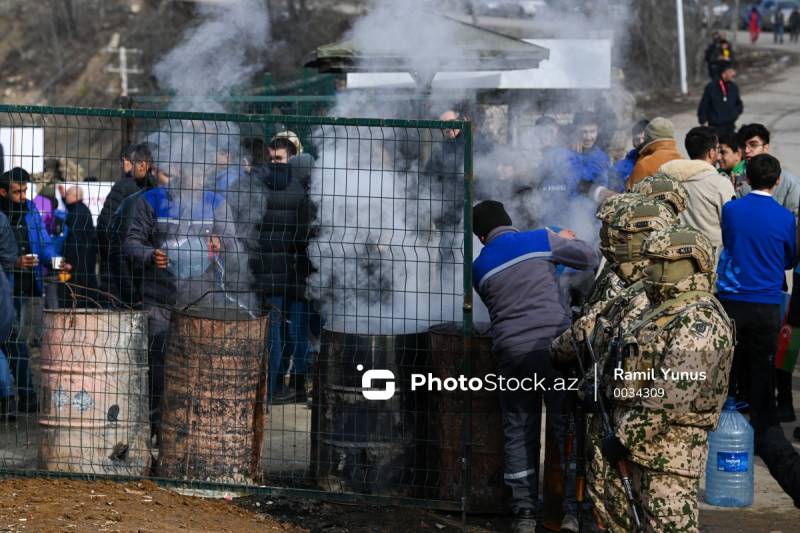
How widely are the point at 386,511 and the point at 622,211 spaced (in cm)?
225

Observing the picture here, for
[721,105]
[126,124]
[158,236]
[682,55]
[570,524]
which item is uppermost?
[682,55]

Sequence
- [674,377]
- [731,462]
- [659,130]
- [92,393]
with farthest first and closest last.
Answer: [659,130]
[92,393]
[731,462]
[674,377]

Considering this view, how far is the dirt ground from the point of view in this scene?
5.32 meters

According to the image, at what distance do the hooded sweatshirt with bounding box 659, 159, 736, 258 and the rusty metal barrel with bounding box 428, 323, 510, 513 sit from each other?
6.45 feet

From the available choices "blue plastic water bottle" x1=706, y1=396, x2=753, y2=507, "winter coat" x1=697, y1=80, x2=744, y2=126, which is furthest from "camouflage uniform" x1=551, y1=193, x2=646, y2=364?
"winter coat" x1=697, y1=80, x2=744, y2=126

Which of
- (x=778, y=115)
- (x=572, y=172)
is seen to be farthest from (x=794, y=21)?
(x=572, y=172)

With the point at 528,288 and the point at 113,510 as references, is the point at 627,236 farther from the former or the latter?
the point at 113,510

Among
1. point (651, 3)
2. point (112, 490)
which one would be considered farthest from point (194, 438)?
point (651, 3)

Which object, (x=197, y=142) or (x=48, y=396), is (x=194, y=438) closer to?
(x=48, y=396)

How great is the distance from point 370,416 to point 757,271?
97.9 inches

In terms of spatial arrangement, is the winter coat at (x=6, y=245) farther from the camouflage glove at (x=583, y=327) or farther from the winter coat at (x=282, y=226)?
the camouflage glove at (x=583, y=327)

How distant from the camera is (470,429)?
586cm

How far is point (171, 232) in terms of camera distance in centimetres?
671

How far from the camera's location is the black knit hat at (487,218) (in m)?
5.75
